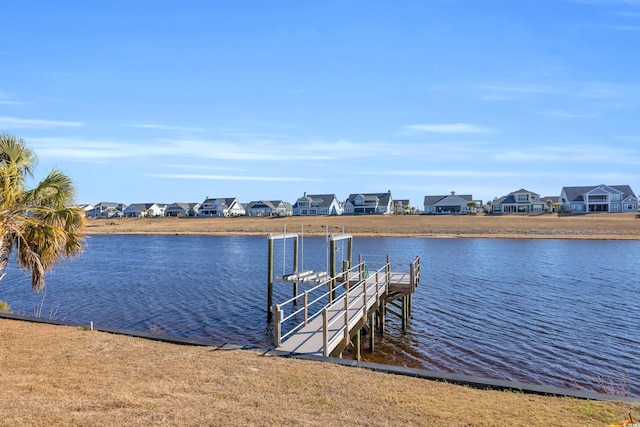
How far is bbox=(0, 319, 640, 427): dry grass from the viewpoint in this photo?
7.03 meters

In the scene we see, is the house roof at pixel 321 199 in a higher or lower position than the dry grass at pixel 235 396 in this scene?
higher

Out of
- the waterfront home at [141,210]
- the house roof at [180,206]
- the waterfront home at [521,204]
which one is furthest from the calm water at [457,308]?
the waterfront home at [141,210]

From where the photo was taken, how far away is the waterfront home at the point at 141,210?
147m

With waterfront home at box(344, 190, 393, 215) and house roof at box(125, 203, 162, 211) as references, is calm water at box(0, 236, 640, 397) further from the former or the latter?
house roof at box(125, 203, 162, 211)

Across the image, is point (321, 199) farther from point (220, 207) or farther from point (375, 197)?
point (220, 207)

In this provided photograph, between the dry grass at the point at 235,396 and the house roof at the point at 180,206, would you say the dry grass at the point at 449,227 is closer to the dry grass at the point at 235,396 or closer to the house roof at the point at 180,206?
the house roof at the point at 180,206

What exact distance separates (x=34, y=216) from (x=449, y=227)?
76.6 meters

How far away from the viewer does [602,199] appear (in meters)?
104

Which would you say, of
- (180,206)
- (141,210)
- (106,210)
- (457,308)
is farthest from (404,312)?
(106,210)

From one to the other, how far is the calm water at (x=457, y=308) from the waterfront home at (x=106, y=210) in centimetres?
11937

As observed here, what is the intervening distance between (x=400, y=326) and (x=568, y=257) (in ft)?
111

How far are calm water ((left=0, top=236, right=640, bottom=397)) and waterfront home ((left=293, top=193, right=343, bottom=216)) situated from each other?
78.3 meters

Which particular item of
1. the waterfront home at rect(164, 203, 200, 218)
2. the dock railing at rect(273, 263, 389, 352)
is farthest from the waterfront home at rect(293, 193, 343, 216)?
the dock railing at rect(273, 263, 389, 352)

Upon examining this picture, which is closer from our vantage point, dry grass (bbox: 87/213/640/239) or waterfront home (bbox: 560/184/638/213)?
dry grass (bbox: 87/213/640/239)
